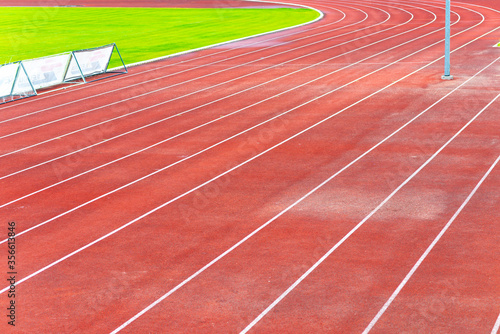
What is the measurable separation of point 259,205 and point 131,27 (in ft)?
107

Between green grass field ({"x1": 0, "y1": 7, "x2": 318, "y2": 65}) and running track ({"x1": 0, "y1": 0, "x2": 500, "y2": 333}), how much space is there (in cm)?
1089

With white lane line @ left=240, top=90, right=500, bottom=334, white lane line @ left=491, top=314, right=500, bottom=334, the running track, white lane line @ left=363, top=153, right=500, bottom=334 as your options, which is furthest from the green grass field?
white lane line @ left=491, top=314, right=500, bottom=334

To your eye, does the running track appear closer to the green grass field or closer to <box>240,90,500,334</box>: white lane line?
<box>240,90,500,334</box>: white lane line

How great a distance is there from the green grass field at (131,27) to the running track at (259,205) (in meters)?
10.9

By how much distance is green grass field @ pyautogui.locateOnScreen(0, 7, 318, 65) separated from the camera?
3275 centimetres

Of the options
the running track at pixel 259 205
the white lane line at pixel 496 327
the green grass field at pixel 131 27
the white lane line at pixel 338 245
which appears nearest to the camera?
the white lane line at pixel 496 327

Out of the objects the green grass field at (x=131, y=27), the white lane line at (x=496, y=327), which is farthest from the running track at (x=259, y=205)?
the green grass field at (x=131, y=27)

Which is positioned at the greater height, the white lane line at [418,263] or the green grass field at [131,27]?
the white lane line at [418,263]

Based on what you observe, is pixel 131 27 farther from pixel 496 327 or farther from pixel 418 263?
pixel 496 327

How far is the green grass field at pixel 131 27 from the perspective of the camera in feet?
107

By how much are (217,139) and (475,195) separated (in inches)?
238

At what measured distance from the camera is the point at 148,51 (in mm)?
31219

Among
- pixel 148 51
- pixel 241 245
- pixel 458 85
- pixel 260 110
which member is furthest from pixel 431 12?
pixel 241 245

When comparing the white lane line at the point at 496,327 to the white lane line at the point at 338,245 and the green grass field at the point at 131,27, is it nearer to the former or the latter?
the white lane line at the point at 338,245
